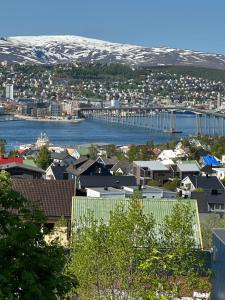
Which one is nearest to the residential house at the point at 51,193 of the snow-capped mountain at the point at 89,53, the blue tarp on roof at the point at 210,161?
the blue tarp on roof at the point at 210,161

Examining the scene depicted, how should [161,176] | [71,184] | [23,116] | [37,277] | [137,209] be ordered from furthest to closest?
[23,116], [161,176], [71,184], [137,209], [37,277]

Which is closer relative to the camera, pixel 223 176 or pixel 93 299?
pixel 93 299

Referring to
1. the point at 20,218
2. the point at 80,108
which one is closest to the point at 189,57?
the point at 80,108

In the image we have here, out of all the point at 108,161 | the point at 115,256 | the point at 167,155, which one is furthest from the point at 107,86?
the point at 115,256

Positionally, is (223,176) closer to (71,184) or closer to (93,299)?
(71,184)

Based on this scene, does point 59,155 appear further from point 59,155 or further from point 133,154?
point 133,154

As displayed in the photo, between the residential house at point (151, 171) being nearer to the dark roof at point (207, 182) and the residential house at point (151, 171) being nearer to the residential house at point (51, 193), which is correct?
the dark roof at point (207, 182)

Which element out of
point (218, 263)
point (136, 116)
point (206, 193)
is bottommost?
point (136, 116)
